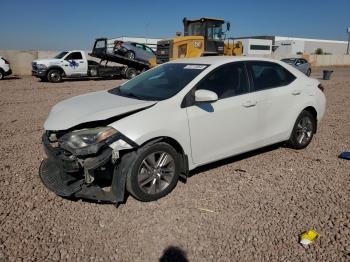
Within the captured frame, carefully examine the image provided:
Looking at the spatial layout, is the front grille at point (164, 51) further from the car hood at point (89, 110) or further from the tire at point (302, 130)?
the car hood at point (89, 110)

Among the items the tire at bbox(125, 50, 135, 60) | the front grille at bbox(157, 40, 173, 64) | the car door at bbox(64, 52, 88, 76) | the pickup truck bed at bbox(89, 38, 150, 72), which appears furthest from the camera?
the tire at bbox(125, 50, 135, 60)

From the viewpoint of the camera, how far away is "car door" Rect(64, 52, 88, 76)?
1838cm

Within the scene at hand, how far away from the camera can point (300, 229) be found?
10.6 ft

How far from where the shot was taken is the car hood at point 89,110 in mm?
3531

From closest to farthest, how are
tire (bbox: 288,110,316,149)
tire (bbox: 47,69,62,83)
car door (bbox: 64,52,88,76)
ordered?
tire (bbox: 288,110,316,149) → tire (bbox: 47,69,62,83) → car door (bbox: 64,52,88,76)

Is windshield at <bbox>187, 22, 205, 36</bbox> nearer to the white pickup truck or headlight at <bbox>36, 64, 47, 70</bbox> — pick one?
the white pickup truck

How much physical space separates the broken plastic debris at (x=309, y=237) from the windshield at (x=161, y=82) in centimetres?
209

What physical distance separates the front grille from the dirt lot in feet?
41.8

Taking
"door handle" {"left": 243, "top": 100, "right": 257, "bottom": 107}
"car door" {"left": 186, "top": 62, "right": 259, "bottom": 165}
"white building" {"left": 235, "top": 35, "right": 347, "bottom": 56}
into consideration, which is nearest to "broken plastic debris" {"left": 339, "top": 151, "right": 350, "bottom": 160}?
"car door" {"left": 186, "top": 62, "right": 259, "bottom": 165}

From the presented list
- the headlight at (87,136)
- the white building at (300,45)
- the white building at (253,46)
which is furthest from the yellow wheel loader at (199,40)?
the white building at (300,45)

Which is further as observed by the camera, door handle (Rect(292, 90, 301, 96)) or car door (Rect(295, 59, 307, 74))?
car door (Rect(295, 59, 307, 74))

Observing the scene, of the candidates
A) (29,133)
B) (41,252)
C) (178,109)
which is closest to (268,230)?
(178,109)

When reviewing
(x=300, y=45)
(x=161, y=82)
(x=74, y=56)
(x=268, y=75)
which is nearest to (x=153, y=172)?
(x=161, y=82)

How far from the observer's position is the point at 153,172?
3.71 meters
